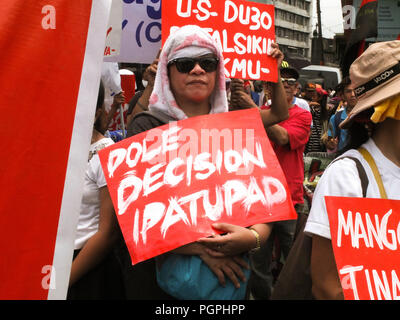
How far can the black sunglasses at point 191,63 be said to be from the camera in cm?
199

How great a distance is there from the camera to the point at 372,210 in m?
1.45

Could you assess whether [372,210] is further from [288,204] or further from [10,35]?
[10,35]

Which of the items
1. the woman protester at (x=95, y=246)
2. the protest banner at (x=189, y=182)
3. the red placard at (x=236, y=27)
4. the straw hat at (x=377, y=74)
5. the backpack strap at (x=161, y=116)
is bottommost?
the woman protester at (x=95, y=246)

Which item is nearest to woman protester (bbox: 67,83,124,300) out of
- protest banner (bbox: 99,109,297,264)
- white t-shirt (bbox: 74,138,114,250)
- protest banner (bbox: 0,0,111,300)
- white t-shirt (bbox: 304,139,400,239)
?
white t-shirt (bbox: 74,138,114,250)

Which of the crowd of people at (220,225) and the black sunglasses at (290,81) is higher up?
the black sunglasses at (290,81)

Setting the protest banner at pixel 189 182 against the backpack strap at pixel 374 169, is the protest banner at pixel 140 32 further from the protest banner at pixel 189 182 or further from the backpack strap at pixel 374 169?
the backpack strap at pixel 374 169

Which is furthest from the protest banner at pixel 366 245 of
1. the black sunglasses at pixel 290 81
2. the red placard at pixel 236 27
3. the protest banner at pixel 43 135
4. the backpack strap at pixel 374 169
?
the black sunglasses at pixel 290 81

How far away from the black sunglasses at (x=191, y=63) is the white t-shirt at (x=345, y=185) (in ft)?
2.43

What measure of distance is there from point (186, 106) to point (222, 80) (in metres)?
0.21

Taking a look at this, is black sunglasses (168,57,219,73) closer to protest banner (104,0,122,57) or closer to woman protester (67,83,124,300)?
woman protester (67,83,124,300)

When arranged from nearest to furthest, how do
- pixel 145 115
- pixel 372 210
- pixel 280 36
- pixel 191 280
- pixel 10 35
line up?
pixel 10 35 → pixel 372 210 → pixel 191 280 → pixel 145 115 → pixel 280 36

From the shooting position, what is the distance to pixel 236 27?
2713 mm

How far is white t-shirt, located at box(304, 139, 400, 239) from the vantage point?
149 cm

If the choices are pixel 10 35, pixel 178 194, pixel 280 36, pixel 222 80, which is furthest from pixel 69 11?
pixel 280 36
